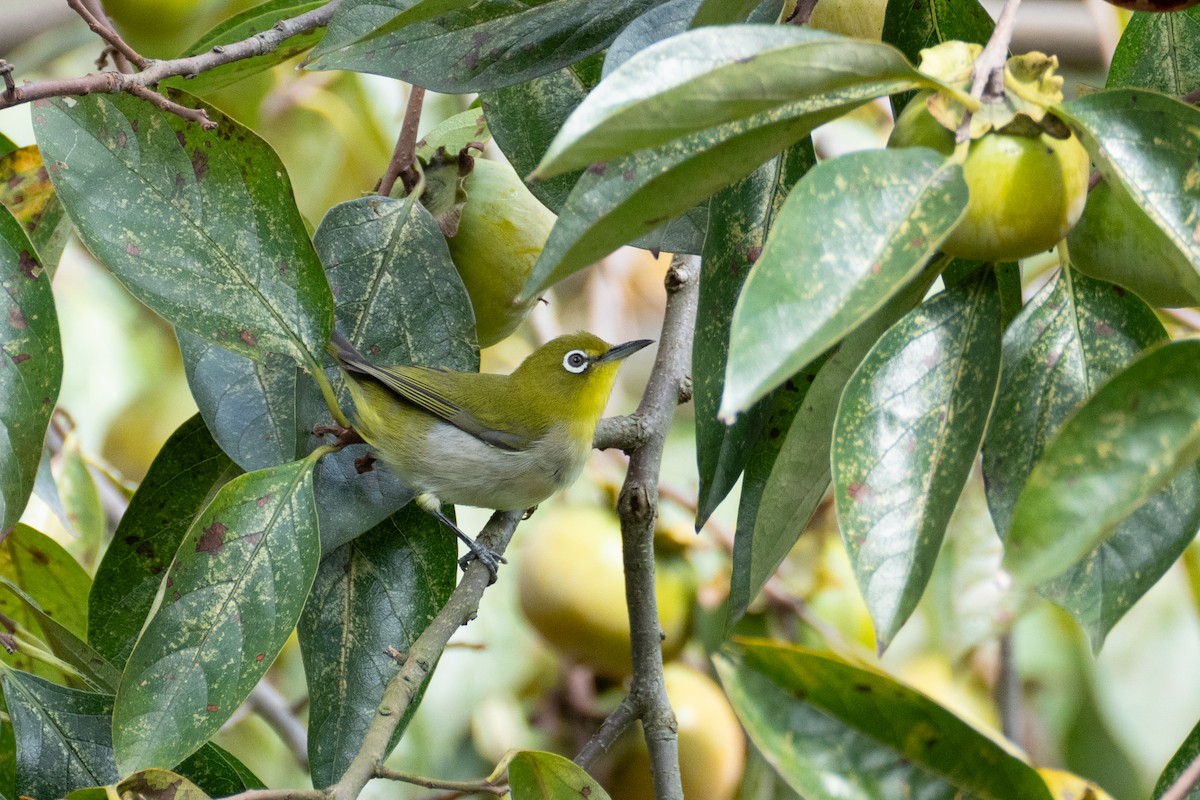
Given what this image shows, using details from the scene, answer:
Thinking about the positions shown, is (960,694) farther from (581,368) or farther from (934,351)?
(934,351)

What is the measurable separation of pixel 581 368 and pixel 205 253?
1.26 metres

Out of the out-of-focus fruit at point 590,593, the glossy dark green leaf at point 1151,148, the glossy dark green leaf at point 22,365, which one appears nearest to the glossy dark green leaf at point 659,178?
the glossy dark green leaf at point 1151,148

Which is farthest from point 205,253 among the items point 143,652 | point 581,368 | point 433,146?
point 581,368

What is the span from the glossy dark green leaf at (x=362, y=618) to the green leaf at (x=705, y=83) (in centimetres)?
80

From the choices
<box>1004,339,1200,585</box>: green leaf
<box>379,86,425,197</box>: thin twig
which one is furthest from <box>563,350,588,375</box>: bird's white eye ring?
<box>1004,339,1200,585</box>: green leaf

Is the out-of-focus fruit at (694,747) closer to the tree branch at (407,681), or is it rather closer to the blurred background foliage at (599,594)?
the blurred background foliage at (599,594)

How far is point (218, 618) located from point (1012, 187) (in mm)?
856

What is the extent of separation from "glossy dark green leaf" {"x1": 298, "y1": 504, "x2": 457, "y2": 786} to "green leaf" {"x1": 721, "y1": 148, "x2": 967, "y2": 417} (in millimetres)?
819

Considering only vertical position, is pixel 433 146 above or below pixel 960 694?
above

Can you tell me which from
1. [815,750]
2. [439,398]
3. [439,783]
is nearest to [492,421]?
[439,398]

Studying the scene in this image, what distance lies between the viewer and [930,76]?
2.71ft

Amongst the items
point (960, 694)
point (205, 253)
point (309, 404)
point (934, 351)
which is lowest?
point (960, 694)

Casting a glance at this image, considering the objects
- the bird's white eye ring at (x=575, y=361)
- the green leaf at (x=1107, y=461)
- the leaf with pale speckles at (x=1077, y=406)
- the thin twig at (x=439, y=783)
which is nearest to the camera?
the green leaf at (x=1107, y=461)

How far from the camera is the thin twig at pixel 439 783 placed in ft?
3.45
